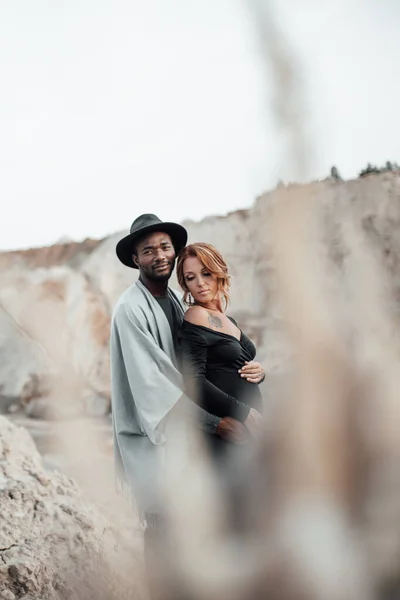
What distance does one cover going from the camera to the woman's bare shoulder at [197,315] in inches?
52.6

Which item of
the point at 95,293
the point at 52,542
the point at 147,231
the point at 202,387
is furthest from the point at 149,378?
the point at 95,293

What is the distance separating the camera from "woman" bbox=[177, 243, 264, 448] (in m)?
1.29

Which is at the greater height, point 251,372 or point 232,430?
point 251,372

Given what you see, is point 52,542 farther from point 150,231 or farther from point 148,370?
point 150,231

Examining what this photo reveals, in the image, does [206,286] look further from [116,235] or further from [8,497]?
[116,235]

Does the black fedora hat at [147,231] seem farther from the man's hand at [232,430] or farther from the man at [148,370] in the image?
the man's hand at [232,430]

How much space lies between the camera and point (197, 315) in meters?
1.35

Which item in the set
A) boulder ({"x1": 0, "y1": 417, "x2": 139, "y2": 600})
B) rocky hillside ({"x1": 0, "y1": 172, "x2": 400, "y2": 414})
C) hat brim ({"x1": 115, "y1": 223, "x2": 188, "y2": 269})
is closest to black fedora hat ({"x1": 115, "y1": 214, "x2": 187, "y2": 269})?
hat brim ({"x1": 115, "y1": 223, "x2": 188, "y2": 269})

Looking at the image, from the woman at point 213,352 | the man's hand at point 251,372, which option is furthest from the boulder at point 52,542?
the man's hand at point 251,372

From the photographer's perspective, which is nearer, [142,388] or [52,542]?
[142,388]

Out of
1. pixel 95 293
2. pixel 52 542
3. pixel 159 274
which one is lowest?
pixel 52 542

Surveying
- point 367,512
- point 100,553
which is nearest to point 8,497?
point 100,553

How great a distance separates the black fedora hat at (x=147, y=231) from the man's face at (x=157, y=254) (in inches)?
0.5

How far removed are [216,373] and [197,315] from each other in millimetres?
135
